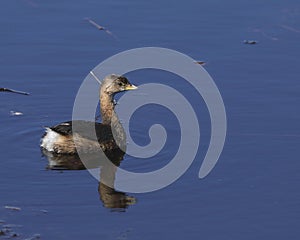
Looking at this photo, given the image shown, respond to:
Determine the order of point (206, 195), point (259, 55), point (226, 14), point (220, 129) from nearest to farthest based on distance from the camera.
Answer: point (206, 195) → point (220, 129) → point (259, 55) → point (226, 14)

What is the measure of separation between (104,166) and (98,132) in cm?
67

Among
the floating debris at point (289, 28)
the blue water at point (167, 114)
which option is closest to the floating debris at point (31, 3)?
the blue water at point (167, 114)

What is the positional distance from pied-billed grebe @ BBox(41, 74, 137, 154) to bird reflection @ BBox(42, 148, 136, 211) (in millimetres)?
70

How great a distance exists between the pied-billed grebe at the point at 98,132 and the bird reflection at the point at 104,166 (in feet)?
0.23

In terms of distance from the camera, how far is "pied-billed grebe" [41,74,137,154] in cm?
1053

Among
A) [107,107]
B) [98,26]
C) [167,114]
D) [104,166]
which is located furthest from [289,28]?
[104,166]

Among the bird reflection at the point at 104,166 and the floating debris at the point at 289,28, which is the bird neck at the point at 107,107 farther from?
the floating debris at the point at 289,28

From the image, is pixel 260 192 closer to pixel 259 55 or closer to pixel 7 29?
pixel 259 55

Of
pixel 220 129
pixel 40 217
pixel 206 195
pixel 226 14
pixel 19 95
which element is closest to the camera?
pixel 40 217

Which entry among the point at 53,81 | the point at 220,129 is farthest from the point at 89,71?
the point at 220,129

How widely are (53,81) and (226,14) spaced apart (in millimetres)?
2999

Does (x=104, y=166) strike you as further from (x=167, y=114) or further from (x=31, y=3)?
(x=31, y=3)

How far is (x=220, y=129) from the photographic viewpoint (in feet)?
35.1

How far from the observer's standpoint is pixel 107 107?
11.4 m
